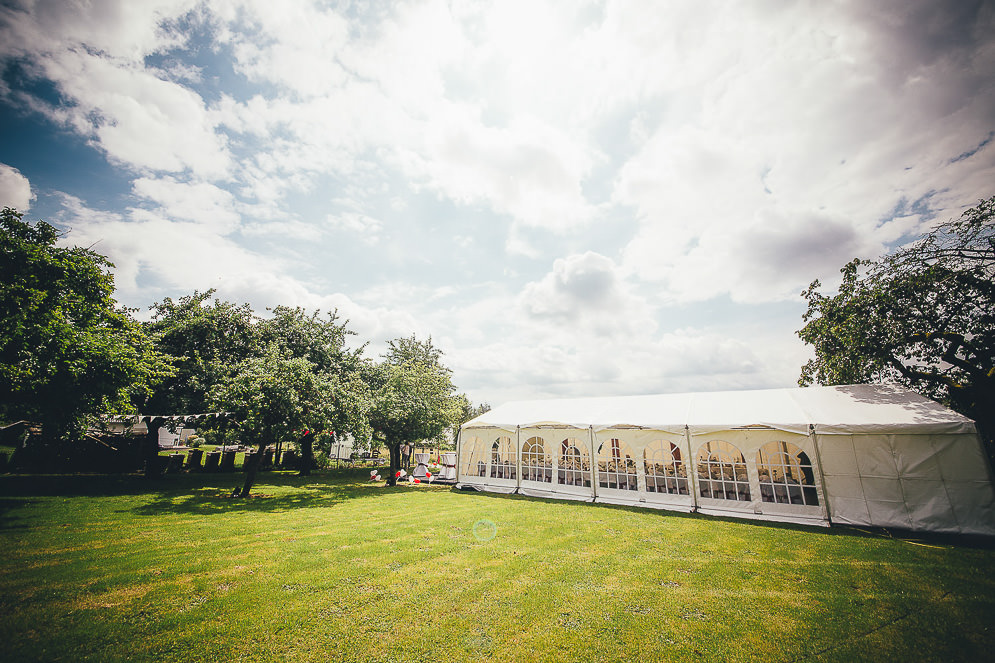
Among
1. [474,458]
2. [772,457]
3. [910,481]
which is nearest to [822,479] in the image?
[772,457]

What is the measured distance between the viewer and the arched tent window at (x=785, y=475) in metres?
9.84

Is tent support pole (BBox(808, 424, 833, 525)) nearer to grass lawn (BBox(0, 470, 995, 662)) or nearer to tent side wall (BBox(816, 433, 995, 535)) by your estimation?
tent side wall (BBox(816, 433, 995, 535))

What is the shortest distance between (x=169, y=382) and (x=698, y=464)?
2402 cm

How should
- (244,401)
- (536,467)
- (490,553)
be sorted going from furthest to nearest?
(536,467) < (244,401) < (490,553)

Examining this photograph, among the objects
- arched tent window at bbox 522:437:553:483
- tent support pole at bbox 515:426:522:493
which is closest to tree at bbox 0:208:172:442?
tent support pole at bbox 515:426:522:493

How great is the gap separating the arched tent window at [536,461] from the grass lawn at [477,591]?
15.5ft

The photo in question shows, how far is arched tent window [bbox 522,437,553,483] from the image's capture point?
14.2m

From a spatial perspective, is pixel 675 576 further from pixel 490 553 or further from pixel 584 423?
pixel 584 423

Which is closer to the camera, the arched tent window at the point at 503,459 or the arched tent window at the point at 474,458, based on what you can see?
the arched tent window at the point at 503,459

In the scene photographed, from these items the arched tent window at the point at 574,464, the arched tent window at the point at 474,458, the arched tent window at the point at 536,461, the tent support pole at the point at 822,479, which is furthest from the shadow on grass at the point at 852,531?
the arched tent window at the point at 474,458

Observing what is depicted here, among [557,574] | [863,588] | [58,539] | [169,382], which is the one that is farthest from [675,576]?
[169,382]

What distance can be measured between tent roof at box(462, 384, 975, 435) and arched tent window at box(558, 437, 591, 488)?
105cm

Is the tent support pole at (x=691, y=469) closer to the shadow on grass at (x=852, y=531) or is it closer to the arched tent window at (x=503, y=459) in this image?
the shadow on grass at (x=852, y=531)

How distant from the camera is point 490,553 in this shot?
703cm
